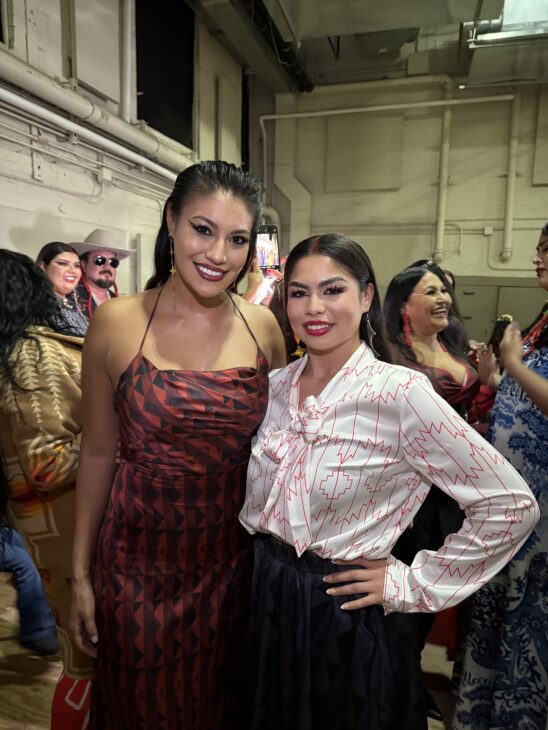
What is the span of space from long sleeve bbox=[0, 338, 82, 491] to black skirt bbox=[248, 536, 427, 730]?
2.10ft

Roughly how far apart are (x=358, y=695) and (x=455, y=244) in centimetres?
624

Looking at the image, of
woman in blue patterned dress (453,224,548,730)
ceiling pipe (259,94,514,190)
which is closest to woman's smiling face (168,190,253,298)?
woman in blue patterned dress (453,224,548,730)

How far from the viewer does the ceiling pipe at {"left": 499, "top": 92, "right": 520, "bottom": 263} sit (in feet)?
19.6

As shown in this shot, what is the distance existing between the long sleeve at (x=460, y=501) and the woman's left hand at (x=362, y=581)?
21mm

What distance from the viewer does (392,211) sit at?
6566 millimetres

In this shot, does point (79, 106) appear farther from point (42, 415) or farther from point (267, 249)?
point (42, 415)

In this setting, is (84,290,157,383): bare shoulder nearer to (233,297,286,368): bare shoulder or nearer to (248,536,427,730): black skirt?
(233,297,286,368): bare shoulder

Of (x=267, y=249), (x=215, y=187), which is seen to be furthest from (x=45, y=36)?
(x=215, y=187)

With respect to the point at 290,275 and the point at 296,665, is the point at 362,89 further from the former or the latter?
the point at 296,665

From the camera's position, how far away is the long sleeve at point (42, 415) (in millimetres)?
1310

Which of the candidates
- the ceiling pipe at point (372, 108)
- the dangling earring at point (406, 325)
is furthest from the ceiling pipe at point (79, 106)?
the dangling earring at point (406, 325)

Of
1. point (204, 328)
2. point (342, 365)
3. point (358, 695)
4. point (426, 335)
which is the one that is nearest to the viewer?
point (358, 695)

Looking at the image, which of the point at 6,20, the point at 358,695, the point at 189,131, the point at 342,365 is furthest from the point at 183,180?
the point at 189,131

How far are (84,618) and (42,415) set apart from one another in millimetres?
543
